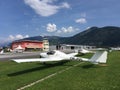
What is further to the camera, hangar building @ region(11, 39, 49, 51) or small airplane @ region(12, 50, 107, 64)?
hangar building @ region(11, 39, 49, 51)

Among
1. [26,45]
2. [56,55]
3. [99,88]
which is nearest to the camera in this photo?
[99,88]

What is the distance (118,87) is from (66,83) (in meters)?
3.54

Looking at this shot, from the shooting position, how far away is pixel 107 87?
11.6 meters

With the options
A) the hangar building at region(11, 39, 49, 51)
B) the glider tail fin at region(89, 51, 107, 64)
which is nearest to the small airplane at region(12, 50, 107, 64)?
the glider tail fin at region(89, 51, 107, 64)

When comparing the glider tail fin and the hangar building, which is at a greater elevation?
the hangar building

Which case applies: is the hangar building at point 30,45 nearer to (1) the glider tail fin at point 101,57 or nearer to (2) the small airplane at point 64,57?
(2) the small airplane at point 64,57

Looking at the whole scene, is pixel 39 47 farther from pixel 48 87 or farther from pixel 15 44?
pixel 48 87

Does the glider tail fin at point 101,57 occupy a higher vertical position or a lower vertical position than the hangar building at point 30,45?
lower

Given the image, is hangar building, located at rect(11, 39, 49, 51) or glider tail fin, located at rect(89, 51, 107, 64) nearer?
glider tail fin, located at rect(89, 51, 107, 64)

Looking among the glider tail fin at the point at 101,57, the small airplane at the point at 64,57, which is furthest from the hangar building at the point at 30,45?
the glider tail fin at the point at 101,57

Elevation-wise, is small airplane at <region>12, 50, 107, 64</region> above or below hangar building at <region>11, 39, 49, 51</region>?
below

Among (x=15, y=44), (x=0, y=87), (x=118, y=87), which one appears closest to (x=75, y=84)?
(x=118, y=87)

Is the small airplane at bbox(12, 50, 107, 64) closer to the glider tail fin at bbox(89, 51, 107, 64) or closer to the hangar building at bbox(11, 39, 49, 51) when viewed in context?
the glider tail fin at bbox(89, 51, 107, 64)

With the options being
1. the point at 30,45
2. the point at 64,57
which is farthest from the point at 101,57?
the point at 30,45
